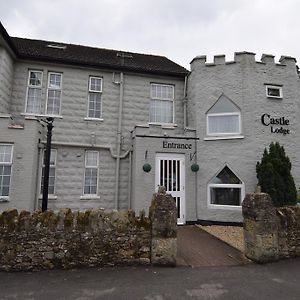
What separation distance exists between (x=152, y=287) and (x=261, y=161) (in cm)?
784

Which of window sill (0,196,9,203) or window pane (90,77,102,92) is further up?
window pane (90,77,102,92)

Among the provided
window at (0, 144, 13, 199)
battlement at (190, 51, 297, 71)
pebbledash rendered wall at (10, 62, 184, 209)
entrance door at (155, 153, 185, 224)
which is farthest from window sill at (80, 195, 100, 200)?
battlement at (190, 51, 297, 71)

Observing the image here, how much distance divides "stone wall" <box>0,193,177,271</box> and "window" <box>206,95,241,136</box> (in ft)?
20.9

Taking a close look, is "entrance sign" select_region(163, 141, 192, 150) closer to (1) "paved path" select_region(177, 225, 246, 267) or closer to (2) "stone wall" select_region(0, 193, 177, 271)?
(1) "paved path" select_region(177, 225, 246, 267)

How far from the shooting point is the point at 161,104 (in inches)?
522

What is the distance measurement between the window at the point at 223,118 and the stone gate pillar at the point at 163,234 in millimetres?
6382

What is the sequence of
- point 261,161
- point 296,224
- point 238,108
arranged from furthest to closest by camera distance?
point 238,108 < point 261,161 < point 296,224

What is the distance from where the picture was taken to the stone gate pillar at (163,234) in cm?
605

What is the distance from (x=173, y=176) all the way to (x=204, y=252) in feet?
14.3

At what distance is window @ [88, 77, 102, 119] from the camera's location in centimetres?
1247

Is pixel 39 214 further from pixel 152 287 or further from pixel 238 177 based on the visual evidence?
pixel 238 177

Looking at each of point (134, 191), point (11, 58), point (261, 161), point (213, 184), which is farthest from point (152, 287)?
point (11, 58)

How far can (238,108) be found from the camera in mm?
11633

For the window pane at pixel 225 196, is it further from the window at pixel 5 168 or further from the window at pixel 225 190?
the window at pixel 5 168
